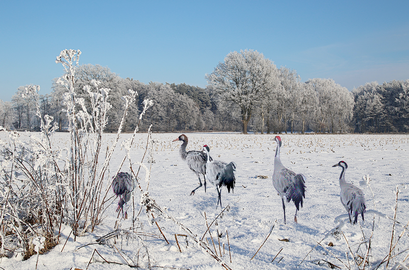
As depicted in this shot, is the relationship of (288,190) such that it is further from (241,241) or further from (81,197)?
(81,197)

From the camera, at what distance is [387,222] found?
2.95 m

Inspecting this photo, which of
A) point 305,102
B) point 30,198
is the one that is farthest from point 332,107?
point 30,198

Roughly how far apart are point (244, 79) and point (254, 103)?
3620 mm

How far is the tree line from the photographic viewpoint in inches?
1282

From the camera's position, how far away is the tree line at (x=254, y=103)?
32562 mm

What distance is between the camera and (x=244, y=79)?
107 ft

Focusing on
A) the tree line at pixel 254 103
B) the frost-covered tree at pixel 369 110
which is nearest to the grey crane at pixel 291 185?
the tree line at pixel 254 103

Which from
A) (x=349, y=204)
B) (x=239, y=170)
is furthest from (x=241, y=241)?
(x=239, y=170)

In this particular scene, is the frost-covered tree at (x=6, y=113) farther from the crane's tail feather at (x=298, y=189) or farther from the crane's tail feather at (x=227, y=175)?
the crane's tail feather at (x=298, y=189)

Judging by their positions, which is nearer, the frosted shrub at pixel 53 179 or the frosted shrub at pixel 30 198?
the frosted shrub at pixel 30 198

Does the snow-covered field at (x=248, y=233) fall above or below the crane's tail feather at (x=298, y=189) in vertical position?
below

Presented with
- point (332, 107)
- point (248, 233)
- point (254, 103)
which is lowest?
point (248, 233)

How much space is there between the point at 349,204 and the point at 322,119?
48.2 meters

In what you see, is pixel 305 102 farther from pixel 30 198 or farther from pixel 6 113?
pixel 6 113
